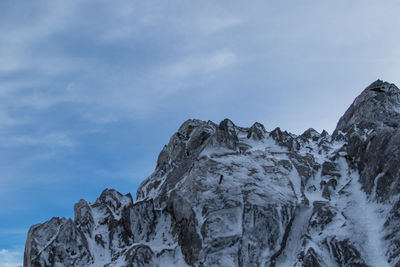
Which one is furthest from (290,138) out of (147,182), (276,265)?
(276,265)

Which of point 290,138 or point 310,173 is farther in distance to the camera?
point 290,138

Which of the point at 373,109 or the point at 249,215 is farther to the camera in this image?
the point at 373,109

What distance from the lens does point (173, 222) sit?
61.8 meters

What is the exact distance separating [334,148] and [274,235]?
2819 cm

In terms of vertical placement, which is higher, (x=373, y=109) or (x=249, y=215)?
(x=373, y=109)

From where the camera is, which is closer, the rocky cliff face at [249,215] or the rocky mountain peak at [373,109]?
the rocky cliff face at [249,215]

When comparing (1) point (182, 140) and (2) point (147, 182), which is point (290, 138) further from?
(2) point (147, 182)

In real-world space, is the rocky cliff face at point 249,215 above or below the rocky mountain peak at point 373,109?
below

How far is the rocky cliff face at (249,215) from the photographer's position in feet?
171

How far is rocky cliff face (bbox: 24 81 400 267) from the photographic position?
2048 inches

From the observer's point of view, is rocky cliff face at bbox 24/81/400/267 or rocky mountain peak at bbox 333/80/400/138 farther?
rocky mountain peak at bbox 333/80/400/138

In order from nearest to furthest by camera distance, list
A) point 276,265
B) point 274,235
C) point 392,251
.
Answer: point 392,251, point 276,265, point 274,235

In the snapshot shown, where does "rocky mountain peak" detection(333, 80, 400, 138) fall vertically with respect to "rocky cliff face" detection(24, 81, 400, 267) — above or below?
above

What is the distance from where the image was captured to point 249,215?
56.2m
